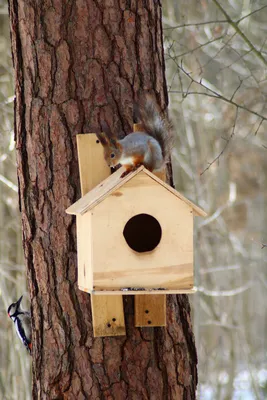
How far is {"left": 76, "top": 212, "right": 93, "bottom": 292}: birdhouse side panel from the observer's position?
2.14 metres

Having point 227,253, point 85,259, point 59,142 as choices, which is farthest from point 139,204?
point 227,253

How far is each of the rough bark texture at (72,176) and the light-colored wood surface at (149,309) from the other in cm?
4

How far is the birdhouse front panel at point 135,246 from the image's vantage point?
2.12 meters

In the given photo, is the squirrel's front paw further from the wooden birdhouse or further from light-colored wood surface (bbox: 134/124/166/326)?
light-colored wood surface (bbox: 134/124/166/326)

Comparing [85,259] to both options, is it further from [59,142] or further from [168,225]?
[59,142]

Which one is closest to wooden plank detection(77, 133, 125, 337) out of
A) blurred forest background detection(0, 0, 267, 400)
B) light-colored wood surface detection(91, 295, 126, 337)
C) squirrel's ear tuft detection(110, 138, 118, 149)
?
light-colored wood surface detection(91, 295, 126, 337)

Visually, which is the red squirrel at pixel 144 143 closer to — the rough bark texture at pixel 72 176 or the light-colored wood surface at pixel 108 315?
the rough bark texture at pixel 72 176

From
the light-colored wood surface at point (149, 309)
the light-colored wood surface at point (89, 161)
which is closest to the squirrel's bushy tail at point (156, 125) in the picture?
the light-colored wood surface at point (89, 161)

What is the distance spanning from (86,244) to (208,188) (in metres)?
4.83

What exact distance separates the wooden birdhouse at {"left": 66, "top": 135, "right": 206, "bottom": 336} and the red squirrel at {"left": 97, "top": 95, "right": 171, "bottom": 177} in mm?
43

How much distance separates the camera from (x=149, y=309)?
7.78 feet

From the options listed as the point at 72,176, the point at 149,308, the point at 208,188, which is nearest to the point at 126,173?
the point at 72,176

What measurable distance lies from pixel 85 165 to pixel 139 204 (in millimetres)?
339

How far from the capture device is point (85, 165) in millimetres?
2387
